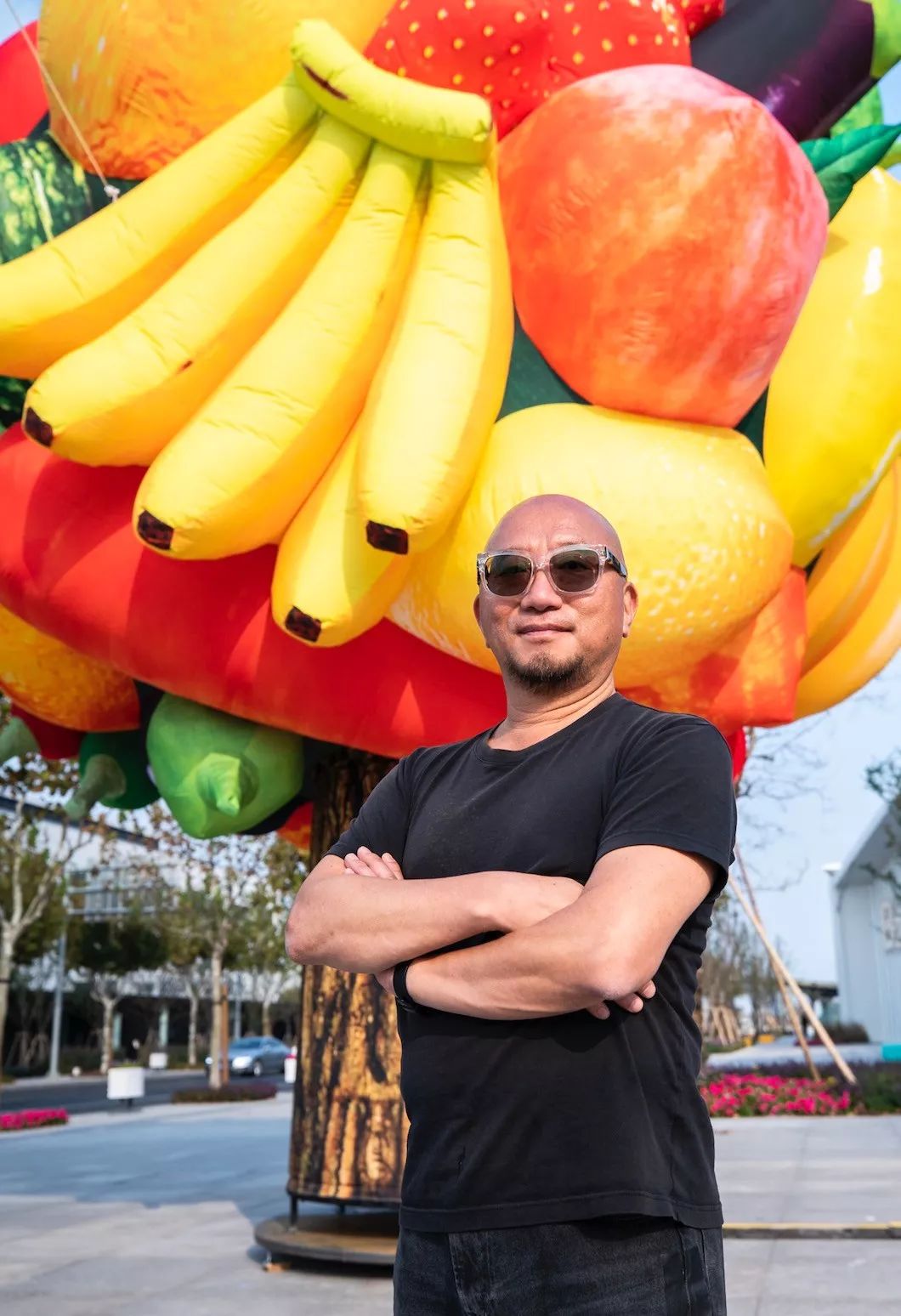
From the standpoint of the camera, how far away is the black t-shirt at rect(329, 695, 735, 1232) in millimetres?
1756

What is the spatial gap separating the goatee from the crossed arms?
13.2 inches

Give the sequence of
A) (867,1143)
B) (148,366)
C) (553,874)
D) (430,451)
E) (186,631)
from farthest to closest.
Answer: (867,1143) < (186,631) < (148,366) < (430,451) < (553,874)

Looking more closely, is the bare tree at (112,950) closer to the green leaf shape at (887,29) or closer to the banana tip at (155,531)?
the banana tip at (155,531)

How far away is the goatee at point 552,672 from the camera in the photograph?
2.08m

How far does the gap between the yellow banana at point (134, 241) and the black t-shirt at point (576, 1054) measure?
126 inches

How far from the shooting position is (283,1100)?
71.1ft

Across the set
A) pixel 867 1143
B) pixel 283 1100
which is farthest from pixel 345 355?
pixel 283 1100

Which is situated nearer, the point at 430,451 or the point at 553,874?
the point at 553,874

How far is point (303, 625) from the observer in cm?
433

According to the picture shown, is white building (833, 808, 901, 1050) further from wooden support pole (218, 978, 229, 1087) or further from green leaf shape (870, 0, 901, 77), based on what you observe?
green leaf shape (870, 0, 901, 77)

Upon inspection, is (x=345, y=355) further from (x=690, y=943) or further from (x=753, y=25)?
(x=690, y=943)

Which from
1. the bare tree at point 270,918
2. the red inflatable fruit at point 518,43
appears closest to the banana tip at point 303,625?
the red inflatable fruit at point 518,43

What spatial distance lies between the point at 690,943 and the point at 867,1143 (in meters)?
10.9

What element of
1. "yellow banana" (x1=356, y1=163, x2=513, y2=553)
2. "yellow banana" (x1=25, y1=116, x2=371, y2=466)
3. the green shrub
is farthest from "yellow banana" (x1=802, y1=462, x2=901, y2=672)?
the green shrub
